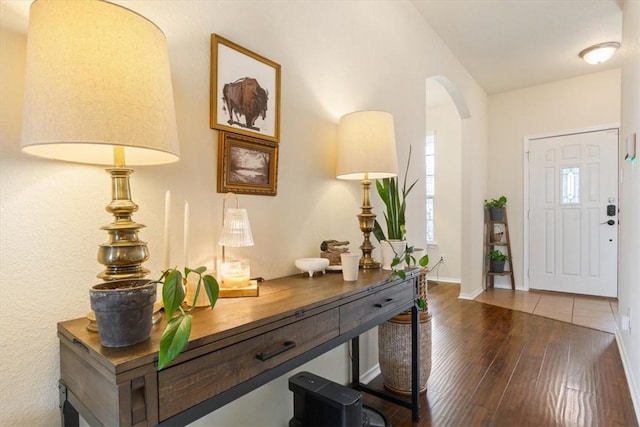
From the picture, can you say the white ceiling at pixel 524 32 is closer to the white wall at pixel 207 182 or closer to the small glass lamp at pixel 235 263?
the white wall at pixel 207 182

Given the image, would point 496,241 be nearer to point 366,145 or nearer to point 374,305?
point 366,145

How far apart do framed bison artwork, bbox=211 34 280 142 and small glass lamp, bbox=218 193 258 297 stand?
39 centimetres

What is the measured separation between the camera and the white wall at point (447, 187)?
5.39 meters

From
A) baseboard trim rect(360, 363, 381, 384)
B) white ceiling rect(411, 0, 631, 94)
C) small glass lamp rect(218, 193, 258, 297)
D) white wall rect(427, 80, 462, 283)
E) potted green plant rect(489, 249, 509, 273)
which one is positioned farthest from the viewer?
white wall rect(427, 80, 462, 283)

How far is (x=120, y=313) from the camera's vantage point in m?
0.73

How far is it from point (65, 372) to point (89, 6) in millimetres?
914

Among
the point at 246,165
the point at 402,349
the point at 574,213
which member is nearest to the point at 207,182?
the point at 246,165

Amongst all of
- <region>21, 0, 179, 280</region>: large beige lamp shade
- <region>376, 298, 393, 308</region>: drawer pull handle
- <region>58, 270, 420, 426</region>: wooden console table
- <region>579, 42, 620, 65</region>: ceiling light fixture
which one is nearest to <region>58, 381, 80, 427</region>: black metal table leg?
<region>58, 270, 420, 426</region>: wooden console table

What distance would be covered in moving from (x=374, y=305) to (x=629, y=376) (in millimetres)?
2055

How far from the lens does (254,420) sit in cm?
150

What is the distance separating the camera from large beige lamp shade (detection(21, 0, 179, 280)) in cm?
72

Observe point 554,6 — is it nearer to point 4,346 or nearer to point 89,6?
point 89,6

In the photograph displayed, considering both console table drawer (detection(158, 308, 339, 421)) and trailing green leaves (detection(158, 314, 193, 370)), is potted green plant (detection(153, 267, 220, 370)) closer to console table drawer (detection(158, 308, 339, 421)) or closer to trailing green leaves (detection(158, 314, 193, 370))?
trailing green leaves (detection(158, 314, 193, 370))

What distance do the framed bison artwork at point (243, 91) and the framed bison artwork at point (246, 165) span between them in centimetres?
4
